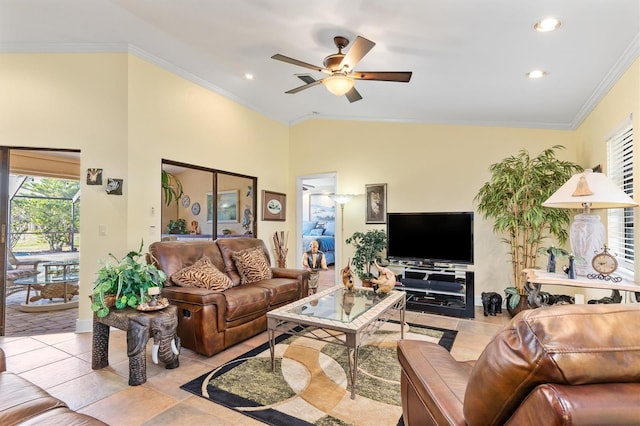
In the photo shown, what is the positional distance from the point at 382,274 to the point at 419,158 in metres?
2.49

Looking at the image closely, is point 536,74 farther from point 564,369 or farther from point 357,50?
point 564,369

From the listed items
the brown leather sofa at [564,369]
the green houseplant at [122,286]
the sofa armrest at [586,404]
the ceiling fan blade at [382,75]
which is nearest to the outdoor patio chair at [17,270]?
the green houseplant at [122,286]

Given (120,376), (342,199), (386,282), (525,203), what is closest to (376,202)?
(342,199)

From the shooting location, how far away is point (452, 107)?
430cm

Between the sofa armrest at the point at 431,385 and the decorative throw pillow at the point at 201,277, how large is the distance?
2.29 metres

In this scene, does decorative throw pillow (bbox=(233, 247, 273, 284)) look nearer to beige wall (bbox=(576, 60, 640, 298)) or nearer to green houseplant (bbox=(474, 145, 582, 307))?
green houseplant (bbox=(474, 145, 582, 307))

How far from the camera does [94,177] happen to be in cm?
369

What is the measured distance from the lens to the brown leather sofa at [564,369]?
73 centimetres

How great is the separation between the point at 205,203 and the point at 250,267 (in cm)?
146

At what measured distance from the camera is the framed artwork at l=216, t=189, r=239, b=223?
5.09 m

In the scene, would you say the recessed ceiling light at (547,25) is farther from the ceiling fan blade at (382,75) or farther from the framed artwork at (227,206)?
the framed artwork at (227,206)

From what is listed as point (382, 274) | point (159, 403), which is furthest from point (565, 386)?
point (382, 274)

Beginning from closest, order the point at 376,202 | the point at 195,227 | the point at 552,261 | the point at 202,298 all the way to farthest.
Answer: the point at 202,298, the point at 552,261, the point at 195,227, the point at 376,202

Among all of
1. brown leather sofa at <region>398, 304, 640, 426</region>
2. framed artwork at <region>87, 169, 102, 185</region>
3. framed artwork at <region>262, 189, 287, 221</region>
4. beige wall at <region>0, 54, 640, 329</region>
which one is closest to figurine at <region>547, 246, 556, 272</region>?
beige wall at <region>0, 54, 640, 329</region>
